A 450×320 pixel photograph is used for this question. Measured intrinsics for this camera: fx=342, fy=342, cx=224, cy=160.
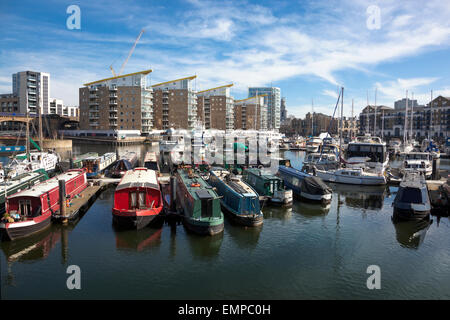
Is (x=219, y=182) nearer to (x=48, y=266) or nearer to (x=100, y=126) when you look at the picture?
(x=48, y=266)

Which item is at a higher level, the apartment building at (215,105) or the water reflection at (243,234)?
the apartment building at (215,105)

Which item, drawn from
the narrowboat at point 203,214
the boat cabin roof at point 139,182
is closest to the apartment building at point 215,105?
the boat cabin roof at point 139,182

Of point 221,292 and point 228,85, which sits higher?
point 228,85

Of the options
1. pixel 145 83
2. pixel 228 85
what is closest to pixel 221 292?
pixel 145 83

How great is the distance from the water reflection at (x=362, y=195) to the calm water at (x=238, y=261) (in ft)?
20.1

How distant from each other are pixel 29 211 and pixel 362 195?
32.8 meters

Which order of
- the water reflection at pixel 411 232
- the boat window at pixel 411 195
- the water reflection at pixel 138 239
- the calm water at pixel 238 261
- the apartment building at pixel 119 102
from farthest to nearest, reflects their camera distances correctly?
the apartment building at pixel 119 102 → the boat window at pixel 411 195 → the water reflection at pixel 411 232 → the water reflection at pixel 138 239 → the calm water at pixel 238 261

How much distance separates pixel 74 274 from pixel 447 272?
67.7 ft

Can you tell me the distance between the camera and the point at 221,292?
1684cm

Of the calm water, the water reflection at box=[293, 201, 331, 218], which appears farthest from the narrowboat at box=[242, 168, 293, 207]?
the calm water

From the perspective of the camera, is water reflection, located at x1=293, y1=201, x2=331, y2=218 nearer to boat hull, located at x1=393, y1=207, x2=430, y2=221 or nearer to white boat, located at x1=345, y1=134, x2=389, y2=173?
boat hull, located at x1=393, y1=207, x2=430, y2=221

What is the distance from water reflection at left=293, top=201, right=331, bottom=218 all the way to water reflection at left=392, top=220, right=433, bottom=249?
6.03 m

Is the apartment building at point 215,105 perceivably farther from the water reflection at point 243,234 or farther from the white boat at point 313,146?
the water reflection at point 243,234

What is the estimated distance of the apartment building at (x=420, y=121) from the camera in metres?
136
